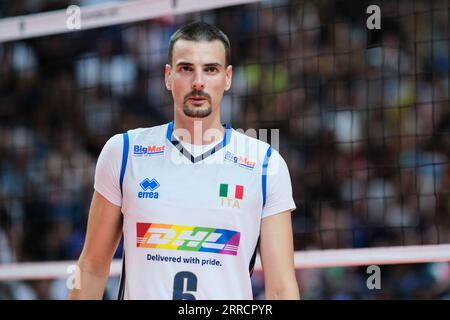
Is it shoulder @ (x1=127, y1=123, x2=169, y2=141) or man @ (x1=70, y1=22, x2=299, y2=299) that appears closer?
man @ (x1=70, y1=22, x2=299, y2=299)

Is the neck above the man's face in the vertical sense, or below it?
below

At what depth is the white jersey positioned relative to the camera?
4590 mm

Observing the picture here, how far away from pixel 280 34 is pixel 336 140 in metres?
1.38

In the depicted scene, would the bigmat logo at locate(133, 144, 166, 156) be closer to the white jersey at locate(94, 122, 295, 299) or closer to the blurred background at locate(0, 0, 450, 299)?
the white jersey at locate(94, 122, 295, 299)

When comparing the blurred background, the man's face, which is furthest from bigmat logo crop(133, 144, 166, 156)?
the blurred background

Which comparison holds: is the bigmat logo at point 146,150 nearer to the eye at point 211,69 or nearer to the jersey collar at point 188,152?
the jersey collar at point 188,152

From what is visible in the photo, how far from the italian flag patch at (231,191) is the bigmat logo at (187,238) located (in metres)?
0.17

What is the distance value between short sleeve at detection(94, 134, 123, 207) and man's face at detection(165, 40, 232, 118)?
1.29ft

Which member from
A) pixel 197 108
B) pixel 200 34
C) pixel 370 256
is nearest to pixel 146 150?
pixel 197 108

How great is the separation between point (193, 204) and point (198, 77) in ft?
2.01

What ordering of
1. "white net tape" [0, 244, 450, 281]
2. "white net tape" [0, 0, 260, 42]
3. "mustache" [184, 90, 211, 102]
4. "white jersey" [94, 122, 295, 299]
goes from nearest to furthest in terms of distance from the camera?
1. "white jersey" [94, 122, 295, 299]
2. "mustache" [184, 90, 211, 102]
3. "white net tape" [0, 244, 450, 281]
4. "white net tape" [0, 0, 260, 42]

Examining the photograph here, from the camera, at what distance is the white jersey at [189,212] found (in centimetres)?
459

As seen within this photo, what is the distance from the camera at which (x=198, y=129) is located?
489cm
